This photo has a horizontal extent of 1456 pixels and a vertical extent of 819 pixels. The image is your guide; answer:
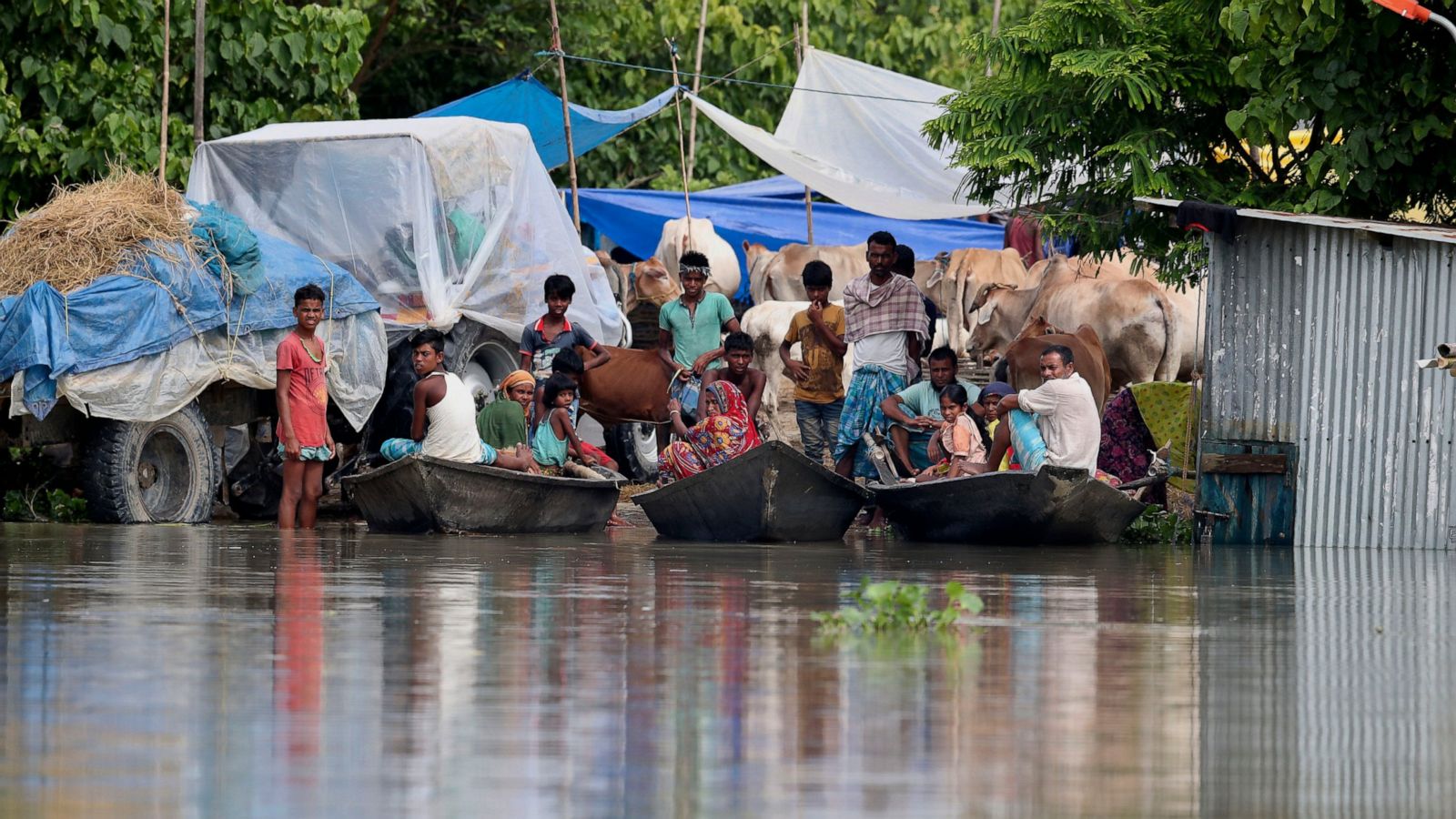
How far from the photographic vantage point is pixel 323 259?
16.3 meters

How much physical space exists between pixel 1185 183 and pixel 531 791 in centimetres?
1136

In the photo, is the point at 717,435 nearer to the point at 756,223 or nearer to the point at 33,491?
the point at 33,491

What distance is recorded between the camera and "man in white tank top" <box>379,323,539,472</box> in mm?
13891

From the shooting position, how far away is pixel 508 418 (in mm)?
14750

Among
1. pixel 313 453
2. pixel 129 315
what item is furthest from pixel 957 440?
pixel 129 315

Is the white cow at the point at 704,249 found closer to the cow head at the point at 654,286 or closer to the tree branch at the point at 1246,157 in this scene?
the cow head at the point at 654,286

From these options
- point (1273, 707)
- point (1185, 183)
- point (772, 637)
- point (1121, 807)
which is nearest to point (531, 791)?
point (1121, 807)

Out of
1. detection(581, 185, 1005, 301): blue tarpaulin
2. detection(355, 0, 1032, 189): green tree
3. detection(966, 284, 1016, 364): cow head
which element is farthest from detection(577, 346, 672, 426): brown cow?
detection(355, 0, 1032, 189): green tree

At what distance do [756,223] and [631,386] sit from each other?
9.04 meters

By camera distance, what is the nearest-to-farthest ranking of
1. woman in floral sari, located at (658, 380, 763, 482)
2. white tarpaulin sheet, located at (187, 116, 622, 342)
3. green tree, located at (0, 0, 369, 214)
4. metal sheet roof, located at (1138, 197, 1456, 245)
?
metal sheet roof, located at (1138, 197, 1456, 245) < woman in floral sari, located at (658, 380, 763, 482) < white tarpaulin sheet, located at (187, 116, 622, 342) < green tree, located at (0, 0, 369, 214)

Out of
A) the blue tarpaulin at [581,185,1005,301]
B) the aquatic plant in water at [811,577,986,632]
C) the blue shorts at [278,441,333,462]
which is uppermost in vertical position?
the blue tarpaulin at [581,185,1005,301]

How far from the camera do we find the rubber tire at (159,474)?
1458 cm

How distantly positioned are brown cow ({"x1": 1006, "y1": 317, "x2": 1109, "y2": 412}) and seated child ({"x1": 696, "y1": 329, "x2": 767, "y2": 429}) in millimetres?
2155

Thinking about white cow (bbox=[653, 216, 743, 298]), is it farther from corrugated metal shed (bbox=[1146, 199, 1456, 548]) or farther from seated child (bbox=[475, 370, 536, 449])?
corrugated metal shed (bbox=[1146, 199, 1456, 548])
